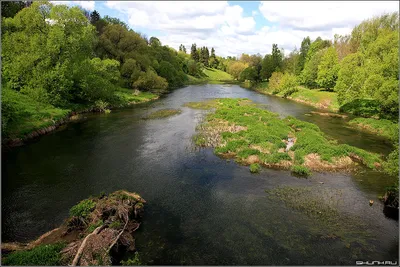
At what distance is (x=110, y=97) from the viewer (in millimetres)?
58125

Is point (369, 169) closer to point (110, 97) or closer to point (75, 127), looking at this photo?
point (75, 127)

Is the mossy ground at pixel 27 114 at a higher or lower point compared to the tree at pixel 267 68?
lower

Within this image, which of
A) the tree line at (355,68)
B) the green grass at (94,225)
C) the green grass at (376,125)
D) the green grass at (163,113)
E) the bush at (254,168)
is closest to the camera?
the green grass at (94,225)

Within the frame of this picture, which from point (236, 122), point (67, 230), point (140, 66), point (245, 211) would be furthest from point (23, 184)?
point (140, 66)

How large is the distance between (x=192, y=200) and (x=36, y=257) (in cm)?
1090

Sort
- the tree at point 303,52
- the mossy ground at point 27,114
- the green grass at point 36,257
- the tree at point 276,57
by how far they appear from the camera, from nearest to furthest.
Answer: the green grass at point 36,257 < the mossy ground at point 27,114 < the tree at point 303,52 < the tree at point 276,57

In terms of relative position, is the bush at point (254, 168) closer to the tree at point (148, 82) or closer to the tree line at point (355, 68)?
the tree line at point (355, 68)

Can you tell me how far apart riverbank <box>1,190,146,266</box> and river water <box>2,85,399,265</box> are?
1.08m

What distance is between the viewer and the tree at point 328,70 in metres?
79.6

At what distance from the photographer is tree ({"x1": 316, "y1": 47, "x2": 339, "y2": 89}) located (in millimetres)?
79625

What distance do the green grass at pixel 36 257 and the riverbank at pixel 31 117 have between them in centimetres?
1971

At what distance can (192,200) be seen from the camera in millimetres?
21234

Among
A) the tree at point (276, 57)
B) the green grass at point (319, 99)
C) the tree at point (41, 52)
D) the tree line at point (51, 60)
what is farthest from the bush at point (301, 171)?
the tree at point (276, 57)

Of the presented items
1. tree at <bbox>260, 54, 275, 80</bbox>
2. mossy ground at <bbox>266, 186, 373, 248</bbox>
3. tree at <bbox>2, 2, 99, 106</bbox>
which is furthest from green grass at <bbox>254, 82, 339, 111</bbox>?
tree at <bbox>2, 2, 99, 106</bbox>
